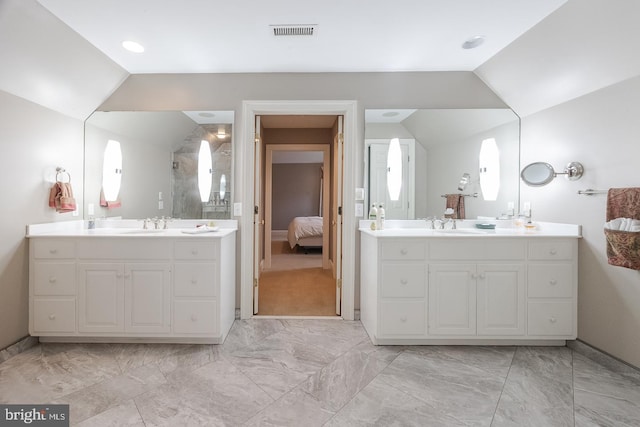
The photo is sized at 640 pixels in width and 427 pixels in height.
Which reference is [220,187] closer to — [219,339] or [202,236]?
[202,236]

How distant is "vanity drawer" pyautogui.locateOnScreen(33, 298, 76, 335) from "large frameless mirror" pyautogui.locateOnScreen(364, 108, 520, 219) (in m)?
2.57

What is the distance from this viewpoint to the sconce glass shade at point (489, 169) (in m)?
2.94

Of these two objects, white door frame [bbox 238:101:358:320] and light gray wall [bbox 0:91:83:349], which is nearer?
light gray wall [bbox 0:91:83:349]

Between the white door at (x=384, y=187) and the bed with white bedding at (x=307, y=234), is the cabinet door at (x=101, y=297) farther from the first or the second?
the bed with white bedding at (x=307, y=234)

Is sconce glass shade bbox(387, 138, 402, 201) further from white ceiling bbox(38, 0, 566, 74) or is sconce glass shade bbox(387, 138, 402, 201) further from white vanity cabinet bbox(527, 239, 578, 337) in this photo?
white vanity cabinet bbox(527, 239, 578, 337)

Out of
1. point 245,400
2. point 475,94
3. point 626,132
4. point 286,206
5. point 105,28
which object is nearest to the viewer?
point 245,400

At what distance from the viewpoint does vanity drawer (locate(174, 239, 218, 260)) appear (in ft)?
7.72

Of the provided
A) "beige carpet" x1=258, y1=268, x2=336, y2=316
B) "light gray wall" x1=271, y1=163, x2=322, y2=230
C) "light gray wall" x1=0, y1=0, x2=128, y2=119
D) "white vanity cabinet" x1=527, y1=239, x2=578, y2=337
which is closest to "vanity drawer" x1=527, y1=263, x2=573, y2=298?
"white vanity cabinet" x1=527, y1=239, x2=578, y2=337

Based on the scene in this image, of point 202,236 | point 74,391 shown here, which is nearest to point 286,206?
point 202,236

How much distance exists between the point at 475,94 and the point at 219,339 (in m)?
3.12

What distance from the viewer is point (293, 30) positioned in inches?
88.8

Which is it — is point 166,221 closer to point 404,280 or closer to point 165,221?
point 165,221

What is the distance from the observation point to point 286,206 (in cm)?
966

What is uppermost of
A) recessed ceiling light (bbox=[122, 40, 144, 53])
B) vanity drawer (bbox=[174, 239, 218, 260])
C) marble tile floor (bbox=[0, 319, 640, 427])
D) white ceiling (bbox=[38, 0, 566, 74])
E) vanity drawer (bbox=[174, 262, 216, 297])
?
white ceiling (bbox=[38, 0, 566, 74])
